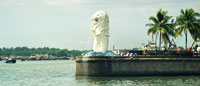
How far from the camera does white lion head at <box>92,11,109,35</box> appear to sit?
66750 mm

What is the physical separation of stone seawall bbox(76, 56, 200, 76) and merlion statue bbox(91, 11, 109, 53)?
129 inches

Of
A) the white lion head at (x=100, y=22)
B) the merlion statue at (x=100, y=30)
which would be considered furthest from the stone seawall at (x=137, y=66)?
the white lion head at (x=100, y=22)

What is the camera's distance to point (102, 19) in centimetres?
6675

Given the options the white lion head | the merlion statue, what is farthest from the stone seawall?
the white lion head

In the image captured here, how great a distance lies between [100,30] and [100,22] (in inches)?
50.4

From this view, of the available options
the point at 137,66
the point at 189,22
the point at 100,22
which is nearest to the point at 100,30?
the point at 100,22

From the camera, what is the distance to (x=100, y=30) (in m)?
66.9

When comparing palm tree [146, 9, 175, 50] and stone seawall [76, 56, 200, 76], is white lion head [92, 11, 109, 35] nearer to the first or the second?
stone seawall [76, 56, 200, 76]

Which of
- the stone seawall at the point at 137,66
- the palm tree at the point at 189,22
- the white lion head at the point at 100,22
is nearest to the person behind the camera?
the stone seawall at the point at 137,66

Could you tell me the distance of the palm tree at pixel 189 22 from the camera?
7350 centimetres

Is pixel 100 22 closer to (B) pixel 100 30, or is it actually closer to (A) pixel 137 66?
(B) pixel 100 30

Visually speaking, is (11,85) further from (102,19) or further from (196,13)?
(196,13)

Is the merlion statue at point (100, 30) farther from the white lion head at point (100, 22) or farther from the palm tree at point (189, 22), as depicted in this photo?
→ the palm tree at point (189, 22)

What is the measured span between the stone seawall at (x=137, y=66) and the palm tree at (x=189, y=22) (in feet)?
24.5
